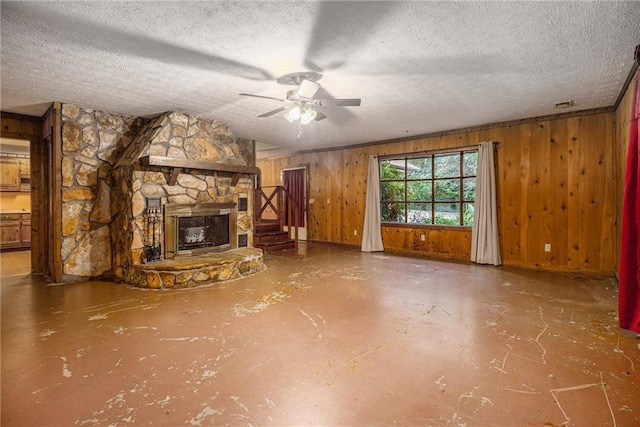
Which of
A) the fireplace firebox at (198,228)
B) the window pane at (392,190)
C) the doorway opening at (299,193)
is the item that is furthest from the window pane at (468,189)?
the fireplace firebox at (198,228)

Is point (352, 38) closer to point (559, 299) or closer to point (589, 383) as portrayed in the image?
point (589, 383)

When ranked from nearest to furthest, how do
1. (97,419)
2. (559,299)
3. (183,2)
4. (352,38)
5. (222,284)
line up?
(97,419) < (183,2) < (352,38) < (559,299) < (222,284)

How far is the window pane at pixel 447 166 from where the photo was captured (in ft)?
20.0

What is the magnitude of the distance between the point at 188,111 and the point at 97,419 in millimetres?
3849

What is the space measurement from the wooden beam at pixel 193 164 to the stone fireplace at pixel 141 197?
13 mm

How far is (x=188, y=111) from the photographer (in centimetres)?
438

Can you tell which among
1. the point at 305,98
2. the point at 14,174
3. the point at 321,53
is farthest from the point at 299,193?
the point at 14,174

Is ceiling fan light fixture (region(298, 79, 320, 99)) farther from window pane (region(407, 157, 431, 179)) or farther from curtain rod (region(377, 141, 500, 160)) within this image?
window pane (region(407, 157, 431, 179))

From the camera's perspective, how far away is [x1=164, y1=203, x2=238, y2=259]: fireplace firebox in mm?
4301

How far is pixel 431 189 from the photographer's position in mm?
Answer: 6023

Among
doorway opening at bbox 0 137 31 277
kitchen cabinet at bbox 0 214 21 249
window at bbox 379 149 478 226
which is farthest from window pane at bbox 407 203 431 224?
kitchen cabinet at bbox 0 214 21 249

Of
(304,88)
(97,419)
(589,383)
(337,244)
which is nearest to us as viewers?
(97,419)

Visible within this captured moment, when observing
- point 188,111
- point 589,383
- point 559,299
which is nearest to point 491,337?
point 589,383

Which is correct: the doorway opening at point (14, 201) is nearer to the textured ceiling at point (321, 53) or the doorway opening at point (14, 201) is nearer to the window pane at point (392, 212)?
the textured ceiling at point (321, 53)
